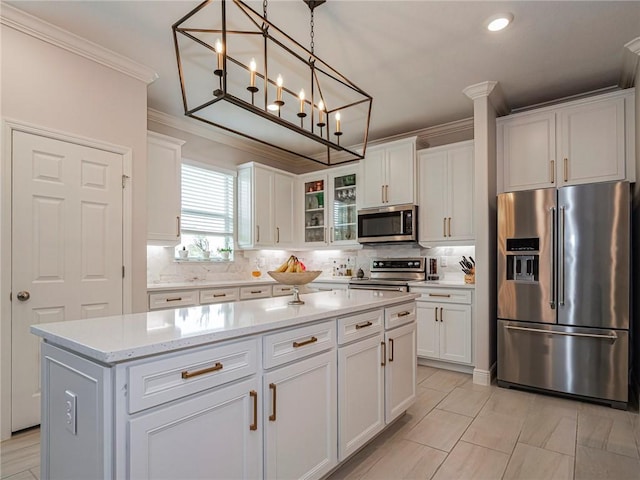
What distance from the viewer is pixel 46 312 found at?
8.44 feet

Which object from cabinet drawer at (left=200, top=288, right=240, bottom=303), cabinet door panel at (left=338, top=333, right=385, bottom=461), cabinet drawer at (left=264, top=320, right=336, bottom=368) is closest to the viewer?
cabinet drawer at (left=264, top=320, right=336, bottom=368)

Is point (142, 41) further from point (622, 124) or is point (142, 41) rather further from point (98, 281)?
point (622, 124)

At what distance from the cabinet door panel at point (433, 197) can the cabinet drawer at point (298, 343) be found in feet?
8.83

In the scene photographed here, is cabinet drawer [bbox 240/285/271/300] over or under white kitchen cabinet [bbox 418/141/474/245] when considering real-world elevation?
under

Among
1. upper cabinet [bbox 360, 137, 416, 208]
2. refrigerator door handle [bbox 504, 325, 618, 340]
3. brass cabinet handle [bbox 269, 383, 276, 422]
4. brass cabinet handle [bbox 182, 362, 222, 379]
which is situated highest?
upper cabinet [bbox 360, 137, 416, 208]

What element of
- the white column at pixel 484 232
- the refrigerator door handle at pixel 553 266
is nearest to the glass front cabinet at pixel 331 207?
the white column at pixel 484 232

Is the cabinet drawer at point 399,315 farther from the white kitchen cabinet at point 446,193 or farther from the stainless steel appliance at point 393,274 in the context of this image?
the white kitchen cabinet at point 446,193

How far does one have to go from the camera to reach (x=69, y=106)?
8.84ft

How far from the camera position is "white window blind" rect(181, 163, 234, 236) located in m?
4.44

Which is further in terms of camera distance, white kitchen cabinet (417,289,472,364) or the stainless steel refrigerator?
white kitchen cabinet (417,289,472,364)

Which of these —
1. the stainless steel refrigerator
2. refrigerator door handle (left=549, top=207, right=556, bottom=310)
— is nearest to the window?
the stainless steel refrigerator

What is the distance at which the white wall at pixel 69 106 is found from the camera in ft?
7.86

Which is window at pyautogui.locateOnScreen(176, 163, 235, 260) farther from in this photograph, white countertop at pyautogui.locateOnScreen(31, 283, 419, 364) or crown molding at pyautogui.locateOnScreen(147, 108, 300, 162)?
white countertop at pyautogui.locateOnScreen(31, 283, 419, 364)

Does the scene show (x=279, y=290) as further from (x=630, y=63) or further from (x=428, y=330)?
(x=630, y=63)
